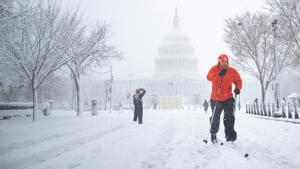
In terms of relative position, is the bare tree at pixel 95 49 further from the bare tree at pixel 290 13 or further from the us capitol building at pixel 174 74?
the us capitol building at pixel 174 74

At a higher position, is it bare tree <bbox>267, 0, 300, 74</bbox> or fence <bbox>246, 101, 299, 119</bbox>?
bare tree <bbox>267, 0, 300, 74</bbox>

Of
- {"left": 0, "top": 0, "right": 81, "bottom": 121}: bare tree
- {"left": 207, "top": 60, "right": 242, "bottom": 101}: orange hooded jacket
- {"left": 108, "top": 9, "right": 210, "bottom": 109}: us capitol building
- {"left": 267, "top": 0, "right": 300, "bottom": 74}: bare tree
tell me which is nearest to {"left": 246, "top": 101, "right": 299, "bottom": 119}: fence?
{"left": 267, "top": 0, "right": 300, "bottom": 74}: bare tree

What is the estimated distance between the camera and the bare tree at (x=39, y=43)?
16797 mm

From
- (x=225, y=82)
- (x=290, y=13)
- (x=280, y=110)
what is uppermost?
(x=290, y=13)

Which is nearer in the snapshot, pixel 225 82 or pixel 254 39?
pixel 225 82

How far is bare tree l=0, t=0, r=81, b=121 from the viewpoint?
16797 mm

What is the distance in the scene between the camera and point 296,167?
13.3 feet

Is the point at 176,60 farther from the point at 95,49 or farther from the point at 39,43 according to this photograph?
the point at 39,43

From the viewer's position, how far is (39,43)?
16.7 m

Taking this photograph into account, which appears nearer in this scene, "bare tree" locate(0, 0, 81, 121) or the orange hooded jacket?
the orange hooded jacket

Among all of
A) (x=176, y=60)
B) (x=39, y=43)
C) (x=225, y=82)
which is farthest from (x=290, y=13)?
(x=176, y=60)

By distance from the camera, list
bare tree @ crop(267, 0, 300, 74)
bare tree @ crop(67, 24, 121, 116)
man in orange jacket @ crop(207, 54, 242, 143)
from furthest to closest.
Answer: bare tree @ crop(67, 24, 121, 116), bare tree @ crop(267, 0, 300, 74), man in orange jacket @ crop(207, 54, 242, 143)

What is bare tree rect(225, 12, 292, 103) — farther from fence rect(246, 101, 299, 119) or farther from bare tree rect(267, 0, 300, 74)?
fence rect(246, 101, 299, 119)

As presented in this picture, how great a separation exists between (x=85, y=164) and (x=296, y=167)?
2799 millimetres
